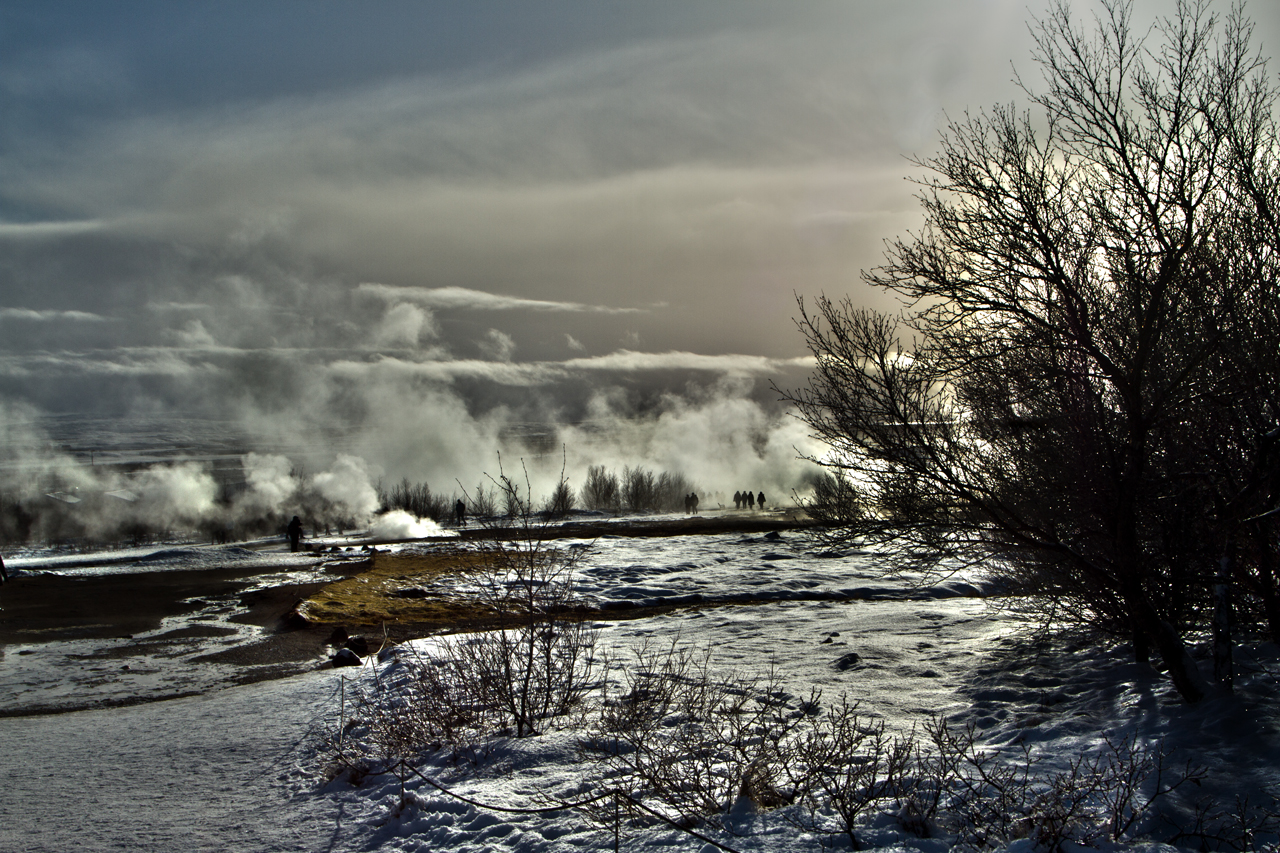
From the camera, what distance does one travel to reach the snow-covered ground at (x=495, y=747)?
4.57 meters

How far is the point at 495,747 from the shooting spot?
579cm

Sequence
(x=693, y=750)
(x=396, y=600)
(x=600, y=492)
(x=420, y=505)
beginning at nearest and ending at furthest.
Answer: (x=693, y=750) → (x=396, y=600) → (x=420, y=505) → (x=600, y=492)

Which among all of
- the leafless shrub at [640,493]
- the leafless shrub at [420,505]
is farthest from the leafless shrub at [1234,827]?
the leafless shrub at [640,493]

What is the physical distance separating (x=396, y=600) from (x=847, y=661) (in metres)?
11.9

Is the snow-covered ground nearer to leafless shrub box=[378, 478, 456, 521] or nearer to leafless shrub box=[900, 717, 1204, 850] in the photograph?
leafless shrub box=[900, 717, 1204, 850]

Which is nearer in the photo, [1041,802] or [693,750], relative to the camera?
[1041,802]

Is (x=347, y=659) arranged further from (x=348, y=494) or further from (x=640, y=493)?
(x=640, y=493)

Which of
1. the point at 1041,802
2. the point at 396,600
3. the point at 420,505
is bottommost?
the point at 420,505

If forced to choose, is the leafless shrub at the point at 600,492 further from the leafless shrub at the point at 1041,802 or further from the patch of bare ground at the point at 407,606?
the leafless shrub at the point at 1041,802

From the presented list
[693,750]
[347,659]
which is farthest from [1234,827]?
[347,659]

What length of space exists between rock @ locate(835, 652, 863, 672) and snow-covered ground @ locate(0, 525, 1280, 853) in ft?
0.20

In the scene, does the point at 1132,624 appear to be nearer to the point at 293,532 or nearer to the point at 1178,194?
the point at 1178,194

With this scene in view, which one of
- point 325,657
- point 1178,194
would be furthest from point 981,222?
point 325,657

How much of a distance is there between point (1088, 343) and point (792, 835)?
4.19 metres
